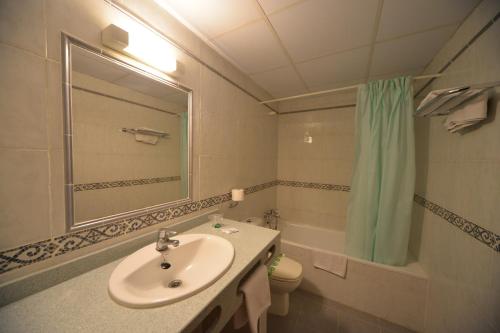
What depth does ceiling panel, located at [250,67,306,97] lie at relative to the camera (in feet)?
5.73

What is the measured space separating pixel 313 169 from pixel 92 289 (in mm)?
2380

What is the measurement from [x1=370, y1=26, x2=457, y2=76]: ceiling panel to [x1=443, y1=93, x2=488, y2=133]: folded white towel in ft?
1.95

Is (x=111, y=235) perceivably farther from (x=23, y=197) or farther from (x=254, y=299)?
(x=254, y=299)

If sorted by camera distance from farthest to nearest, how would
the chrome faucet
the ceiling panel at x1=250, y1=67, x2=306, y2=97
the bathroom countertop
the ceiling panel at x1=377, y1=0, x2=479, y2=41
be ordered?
1. the ceiling panel at x1=250, y1=67, x2=306, y2=97
2. the ceiling panel at x1=377, y1=0, x2=479, y2=41
3. the chrome faucet
4. the bathroom countertop

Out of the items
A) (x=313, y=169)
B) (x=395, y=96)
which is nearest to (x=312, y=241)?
(x=313, y=169)

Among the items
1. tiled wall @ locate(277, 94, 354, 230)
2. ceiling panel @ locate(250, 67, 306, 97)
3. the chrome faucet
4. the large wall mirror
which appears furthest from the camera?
tiled wall @ locate(277, 94, 354, 230)

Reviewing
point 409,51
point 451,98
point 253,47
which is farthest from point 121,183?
point 409,51

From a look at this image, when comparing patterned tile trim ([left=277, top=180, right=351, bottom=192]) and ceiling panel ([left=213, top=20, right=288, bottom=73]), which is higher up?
ceiling panel ([left=213, top=20, right=288, bottom=73])

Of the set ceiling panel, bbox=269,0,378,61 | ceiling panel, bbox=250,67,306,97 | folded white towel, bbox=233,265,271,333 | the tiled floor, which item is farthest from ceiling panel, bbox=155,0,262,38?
the tiled floor

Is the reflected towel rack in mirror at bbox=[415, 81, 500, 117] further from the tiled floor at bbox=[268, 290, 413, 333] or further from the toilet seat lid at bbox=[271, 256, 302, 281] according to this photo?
the tiled floor at bbox=[268, 290, 413, 333]

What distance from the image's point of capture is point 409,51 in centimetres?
133

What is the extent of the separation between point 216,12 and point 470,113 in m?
1.45

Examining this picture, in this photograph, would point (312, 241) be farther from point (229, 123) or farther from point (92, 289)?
point (92, 289)

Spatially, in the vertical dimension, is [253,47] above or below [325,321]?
above
